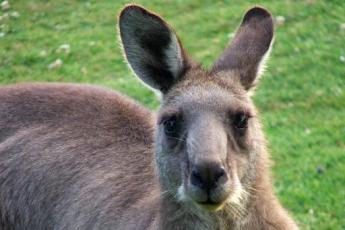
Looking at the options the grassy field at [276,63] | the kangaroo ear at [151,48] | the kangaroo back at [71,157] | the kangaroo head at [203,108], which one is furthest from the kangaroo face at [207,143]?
the grassy field at [276,63]

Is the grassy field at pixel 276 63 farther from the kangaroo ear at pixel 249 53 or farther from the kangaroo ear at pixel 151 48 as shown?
the kangaroo ear at pixel 151 48

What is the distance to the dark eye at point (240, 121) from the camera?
4480 mm

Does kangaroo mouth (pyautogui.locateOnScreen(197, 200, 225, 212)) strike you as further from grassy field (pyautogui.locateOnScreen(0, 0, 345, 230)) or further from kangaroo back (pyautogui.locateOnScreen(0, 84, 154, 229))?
grassy field (pyautogui.locateOnScreen(0, 0, 345, 230))

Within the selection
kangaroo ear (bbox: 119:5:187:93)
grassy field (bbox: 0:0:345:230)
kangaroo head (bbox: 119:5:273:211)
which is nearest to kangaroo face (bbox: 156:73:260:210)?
kangaroo head (bbox: 119:5:273:211)

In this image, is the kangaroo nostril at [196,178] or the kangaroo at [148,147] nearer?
the kangaroo nostril at [196,178]

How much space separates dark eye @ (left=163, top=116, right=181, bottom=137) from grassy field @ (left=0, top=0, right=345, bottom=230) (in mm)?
2507

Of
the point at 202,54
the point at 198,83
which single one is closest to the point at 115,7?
the point at 202,54

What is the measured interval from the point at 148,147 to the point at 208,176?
5.77 feet

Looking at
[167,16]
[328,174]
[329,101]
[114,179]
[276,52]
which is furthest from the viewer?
[167,16]

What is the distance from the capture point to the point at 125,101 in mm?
6129

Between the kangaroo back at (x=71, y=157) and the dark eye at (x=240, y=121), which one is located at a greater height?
the dark eye at (x=240, y=121)

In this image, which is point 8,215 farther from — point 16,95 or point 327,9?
point 327,9

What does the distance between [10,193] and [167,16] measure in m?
5.83

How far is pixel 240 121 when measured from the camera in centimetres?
450
